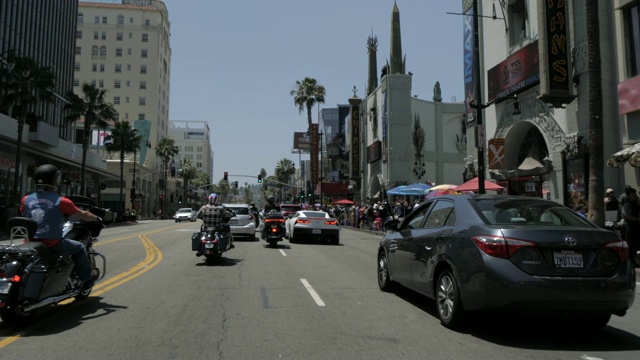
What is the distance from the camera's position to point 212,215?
40.8ft

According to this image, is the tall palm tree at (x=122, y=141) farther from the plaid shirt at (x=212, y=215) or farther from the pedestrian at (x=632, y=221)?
the pedestrian at (x=632, y=221)

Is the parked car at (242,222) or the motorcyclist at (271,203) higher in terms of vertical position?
the motorcyclist at (271,203)

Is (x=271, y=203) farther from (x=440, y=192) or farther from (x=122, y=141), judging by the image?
(x=122, y=141)

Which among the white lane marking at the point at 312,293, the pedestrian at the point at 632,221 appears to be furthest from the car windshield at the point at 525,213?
the pedestrian at the point at 632,221

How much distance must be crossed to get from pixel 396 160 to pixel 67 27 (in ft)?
126

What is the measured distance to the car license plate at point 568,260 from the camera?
530 cm

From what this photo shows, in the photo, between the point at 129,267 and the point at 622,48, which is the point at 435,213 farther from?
the point at 622,48

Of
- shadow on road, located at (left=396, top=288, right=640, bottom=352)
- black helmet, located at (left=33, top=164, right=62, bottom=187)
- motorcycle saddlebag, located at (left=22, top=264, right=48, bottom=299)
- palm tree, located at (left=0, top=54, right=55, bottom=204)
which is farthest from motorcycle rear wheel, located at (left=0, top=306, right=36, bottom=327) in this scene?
palm tree, located at (left=0, top=54, right=55, bottom=204)

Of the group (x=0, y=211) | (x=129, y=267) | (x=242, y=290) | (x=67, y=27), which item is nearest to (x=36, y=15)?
(x=67, y=27)

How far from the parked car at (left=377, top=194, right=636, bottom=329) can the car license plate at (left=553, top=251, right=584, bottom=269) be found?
11 mm

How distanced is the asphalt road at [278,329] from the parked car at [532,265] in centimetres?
42

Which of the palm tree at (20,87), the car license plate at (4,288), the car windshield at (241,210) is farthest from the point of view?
the palm tree at (20,87)

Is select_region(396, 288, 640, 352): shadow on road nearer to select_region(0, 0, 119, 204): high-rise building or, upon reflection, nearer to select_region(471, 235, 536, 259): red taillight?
select_region(471, 235, 536, 259): red taillight

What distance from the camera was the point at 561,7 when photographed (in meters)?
18.5
